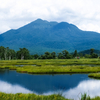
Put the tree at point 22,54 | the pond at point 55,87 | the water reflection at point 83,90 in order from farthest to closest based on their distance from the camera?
the tree at point 22,54
the pond at point 55,87
the water reflection at point 83,90

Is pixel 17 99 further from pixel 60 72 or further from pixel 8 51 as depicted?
pixel 8 51

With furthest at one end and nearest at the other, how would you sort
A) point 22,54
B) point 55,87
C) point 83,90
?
1. point 22,54
2. point 55,87
3. point 83,90

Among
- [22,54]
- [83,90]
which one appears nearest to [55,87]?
[83,90]

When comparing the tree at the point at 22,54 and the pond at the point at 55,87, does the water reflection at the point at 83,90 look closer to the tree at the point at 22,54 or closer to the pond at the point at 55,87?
the pond at the point at 55,87

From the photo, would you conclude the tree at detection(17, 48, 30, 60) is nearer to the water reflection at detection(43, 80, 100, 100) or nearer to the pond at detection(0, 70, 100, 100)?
the pond at detection(0, 70, 100, 100)

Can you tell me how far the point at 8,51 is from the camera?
349 ft

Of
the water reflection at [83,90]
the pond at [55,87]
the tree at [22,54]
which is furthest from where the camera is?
the tree at [22,54]

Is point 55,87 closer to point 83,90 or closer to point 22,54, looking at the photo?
point 83,90

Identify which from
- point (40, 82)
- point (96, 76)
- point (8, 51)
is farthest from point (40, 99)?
point (8, 51)

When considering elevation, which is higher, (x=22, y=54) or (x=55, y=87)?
(x=22, y=54)

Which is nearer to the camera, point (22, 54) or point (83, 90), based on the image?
point (83, 90)

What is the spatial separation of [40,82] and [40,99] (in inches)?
467

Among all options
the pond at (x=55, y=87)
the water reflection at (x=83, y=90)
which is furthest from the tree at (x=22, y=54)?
the water reflection at (x=83, y=90)

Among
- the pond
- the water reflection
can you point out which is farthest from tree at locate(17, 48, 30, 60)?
the water reflection
